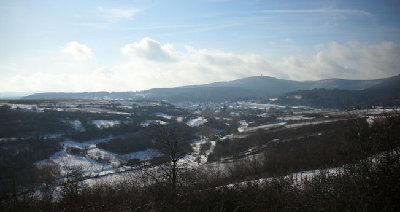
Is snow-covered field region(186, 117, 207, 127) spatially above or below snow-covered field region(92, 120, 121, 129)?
below

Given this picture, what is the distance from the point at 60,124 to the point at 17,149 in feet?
97.8

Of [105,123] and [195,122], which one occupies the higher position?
[105,123]

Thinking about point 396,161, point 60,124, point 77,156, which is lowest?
point 77,156

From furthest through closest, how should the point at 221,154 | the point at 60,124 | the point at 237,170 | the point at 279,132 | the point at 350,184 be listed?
1. the point at 60,124
2. the point at 279,132
3. the point at 221,154
4. the point at 237,170
5. the point at 350,184

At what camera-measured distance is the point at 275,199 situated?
683 inches

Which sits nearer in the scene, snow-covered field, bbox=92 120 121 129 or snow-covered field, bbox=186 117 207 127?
snow-covered field, bbox=92 120 121 129

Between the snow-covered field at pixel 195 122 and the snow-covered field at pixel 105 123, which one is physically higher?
the snow-covered field at pixel 105 123

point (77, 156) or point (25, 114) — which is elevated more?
point (25, 114)

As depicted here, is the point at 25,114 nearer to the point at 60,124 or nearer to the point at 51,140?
the point at 60,124

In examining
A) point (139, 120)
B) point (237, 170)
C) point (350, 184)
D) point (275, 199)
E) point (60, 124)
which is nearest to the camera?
point (350, 184)

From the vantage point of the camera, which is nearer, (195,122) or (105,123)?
(105,123)

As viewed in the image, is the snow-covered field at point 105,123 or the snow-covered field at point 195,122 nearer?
the snow-covered field at point 105,123

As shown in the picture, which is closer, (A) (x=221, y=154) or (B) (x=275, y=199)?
(B) (x=275, y=199)

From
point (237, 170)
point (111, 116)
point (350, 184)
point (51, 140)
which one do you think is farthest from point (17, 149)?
point (350, 184)
